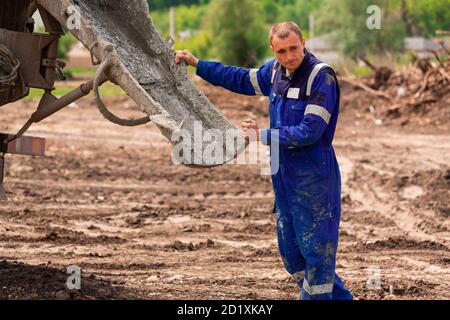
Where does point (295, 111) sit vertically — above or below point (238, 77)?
below

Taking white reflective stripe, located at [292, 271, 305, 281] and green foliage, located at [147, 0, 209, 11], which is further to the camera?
green foliage, located at [147, 0, 209, 11]

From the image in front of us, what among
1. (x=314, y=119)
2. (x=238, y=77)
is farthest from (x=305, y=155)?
(x=238, y=77)

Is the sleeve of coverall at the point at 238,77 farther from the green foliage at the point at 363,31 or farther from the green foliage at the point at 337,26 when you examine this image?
the green foliage at the point at 363,31

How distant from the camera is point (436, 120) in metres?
20.6

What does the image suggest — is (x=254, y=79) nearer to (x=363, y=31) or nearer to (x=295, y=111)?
(x=295, y=111)

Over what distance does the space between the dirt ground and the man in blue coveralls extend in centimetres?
118

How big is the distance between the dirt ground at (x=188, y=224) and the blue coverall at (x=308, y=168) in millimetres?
1189

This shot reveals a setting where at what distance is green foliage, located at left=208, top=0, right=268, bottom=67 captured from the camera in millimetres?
35375

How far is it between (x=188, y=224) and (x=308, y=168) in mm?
4674

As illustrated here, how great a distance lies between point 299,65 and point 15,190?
22.6 ft

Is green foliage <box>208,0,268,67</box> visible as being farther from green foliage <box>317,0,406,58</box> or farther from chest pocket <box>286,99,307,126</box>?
chest pocket <box>286,99,307,126</box>

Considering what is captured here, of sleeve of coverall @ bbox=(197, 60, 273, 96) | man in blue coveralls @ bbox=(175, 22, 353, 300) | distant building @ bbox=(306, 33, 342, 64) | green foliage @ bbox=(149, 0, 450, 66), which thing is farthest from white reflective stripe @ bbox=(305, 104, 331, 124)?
distant building @ bbox=(306, 33, 342, 64)

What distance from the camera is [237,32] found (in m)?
36.0
